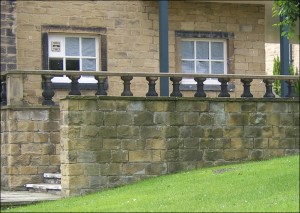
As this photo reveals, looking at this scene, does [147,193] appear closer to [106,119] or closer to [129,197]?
[129,197]

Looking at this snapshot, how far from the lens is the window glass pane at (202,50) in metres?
23.9

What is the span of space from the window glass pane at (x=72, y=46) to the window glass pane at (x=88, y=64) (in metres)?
0.28

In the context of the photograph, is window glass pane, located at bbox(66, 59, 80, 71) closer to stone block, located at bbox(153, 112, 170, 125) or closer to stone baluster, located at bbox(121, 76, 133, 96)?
stone baluster, located at bbox(121, 76, 133, 96)

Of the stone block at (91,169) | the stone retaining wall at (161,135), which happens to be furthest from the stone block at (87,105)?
the stone block at (91,169)

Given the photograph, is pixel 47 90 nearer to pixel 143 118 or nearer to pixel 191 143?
pixel 143 118

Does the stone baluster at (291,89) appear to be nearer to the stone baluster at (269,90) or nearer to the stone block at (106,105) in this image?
the stone baluster at (269,90)

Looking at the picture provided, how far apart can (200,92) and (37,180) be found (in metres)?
3.79

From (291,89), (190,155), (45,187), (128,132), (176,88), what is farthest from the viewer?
(291,89)

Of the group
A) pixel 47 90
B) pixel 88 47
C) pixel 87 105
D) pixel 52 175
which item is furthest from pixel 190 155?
pixel 88 47

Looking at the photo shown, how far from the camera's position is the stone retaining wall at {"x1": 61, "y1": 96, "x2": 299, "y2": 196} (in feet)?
57.8

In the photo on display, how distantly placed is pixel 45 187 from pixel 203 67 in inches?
279

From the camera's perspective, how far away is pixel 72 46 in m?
22.5

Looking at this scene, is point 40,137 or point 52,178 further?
point 40,137

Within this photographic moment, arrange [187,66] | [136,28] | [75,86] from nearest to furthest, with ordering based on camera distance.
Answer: [75,86], [136,28], [187,66]
